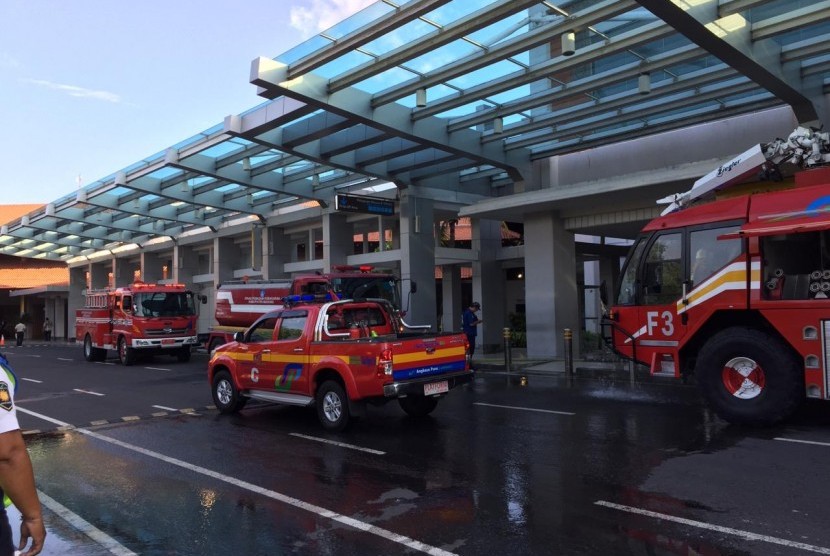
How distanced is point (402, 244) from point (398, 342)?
14.1m

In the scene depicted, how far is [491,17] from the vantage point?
36.4 ft

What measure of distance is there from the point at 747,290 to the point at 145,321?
764 inches

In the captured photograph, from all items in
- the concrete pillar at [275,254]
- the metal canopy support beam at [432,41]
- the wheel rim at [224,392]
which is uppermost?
the metal canopy support beam at [432,41]

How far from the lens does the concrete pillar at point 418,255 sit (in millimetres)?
22312

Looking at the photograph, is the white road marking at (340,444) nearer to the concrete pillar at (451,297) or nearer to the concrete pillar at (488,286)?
the concrete pillar at (488,286)

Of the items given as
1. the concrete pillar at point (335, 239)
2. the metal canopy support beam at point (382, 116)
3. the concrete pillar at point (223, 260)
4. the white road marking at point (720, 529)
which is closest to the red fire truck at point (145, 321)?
the concrete pillar at point (335, 239)

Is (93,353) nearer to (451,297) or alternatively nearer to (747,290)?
(451,297)

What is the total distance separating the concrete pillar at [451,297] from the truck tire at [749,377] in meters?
17.7

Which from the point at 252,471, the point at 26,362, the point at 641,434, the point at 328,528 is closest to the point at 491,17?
the point at 641,434

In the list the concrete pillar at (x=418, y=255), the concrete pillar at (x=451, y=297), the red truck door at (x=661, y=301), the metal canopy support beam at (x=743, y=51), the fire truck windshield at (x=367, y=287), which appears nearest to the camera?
the red truck door at (x=661, y=301)

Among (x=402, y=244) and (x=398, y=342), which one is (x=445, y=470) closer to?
(x=398, y=342)

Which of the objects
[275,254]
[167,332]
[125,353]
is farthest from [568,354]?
[275,254]

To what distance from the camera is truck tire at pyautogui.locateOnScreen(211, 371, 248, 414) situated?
10825 mm

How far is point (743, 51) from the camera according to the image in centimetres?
1137
